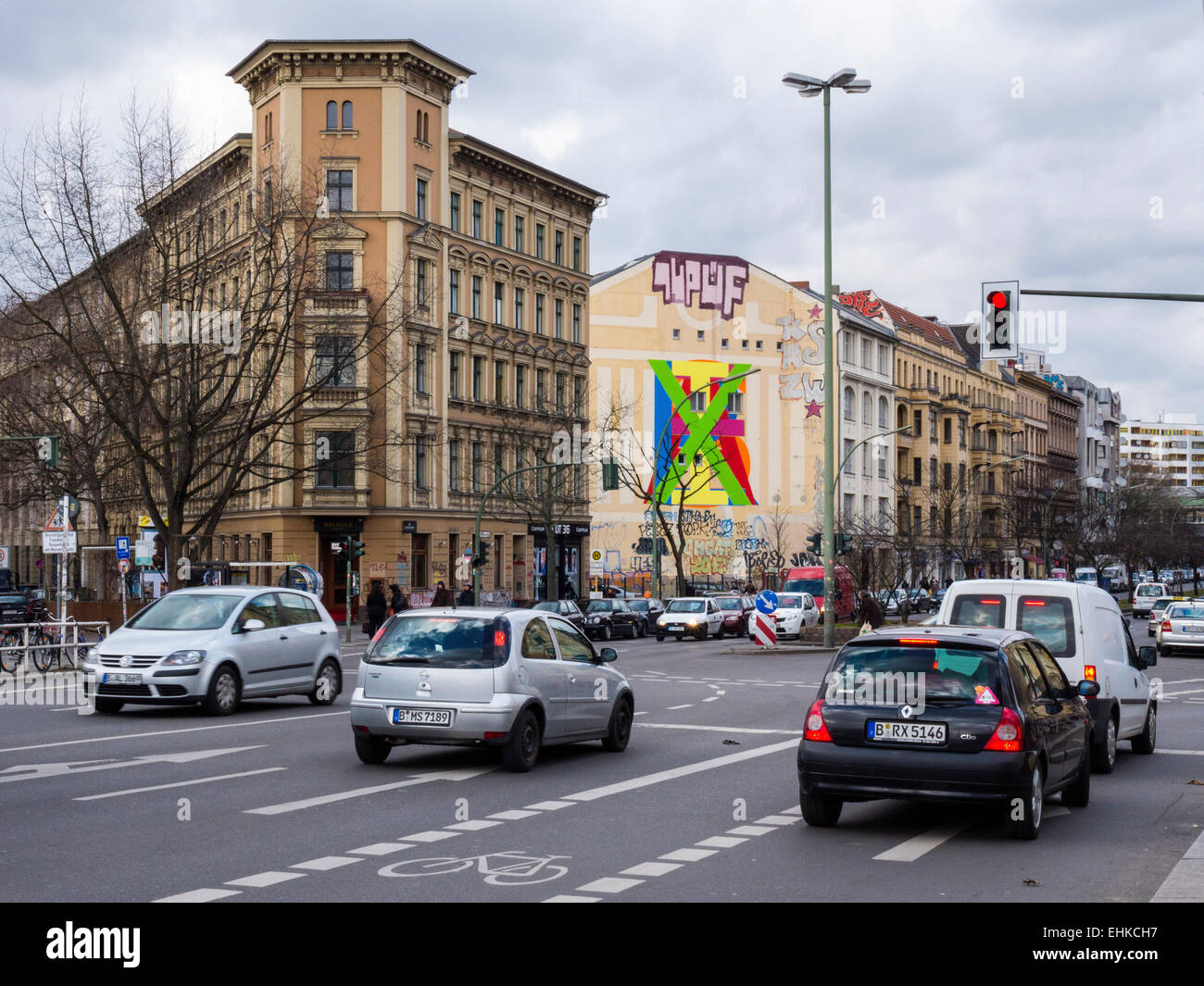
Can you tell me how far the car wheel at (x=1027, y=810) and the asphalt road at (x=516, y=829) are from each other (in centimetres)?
14

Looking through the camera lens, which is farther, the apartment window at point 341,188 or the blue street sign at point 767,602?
the apartment window at point 341,188

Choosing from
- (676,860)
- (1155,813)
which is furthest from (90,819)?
(1155,813)

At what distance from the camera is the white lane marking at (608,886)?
8.33 m

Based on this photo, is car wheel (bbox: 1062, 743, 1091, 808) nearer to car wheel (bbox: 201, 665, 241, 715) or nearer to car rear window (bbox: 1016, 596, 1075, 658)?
car rear window (bbox: 1016, 596, 1075, 658)

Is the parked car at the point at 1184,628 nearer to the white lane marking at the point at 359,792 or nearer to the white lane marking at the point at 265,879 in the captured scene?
the white lane marking at the point at 359,792

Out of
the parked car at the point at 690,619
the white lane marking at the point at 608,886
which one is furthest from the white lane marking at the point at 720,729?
the parked car at the point at 690,619

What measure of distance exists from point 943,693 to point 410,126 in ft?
172

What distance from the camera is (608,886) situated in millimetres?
8461

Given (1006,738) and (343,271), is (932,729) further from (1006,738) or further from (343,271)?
(343,271)

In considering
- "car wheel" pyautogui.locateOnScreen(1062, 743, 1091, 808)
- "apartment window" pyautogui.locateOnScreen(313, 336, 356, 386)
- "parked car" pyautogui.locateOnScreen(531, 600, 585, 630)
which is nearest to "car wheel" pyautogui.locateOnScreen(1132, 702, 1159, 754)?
"car wheel" pyautogui.locateOnScreen(1062, 743, 1091, 808)

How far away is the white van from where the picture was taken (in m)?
14.8

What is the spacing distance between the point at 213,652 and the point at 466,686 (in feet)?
21.7
